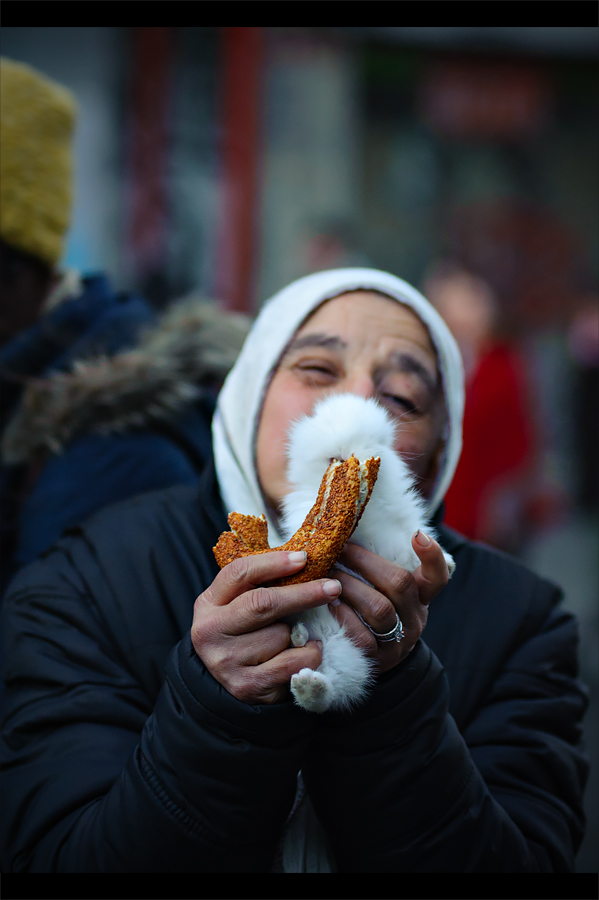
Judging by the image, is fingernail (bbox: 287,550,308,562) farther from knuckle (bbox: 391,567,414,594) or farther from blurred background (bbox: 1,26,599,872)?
blurred background (bbox: 1,26,599,872)

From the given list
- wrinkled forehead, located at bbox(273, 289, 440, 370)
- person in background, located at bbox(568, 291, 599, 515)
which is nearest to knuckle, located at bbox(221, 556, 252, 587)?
wrinkled forehead, located at bbox(273, 289, 440, 370)

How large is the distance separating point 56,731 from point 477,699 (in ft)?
2.21

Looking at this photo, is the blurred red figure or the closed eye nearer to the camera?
the closed eye

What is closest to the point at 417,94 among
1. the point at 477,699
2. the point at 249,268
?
the point at 249,268

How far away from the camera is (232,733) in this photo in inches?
39.6

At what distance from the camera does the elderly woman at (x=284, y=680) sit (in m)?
1.00

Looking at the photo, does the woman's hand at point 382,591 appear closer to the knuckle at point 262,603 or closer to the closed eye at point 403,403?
the knuckle at point 262,603

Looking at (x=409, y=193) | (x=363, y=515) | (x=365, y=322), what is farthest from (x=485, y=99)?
(x=363, y=515)

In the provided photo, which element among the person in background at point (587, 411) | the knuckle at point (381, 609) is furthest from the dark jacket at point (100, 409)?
the person in background at point (587, 411)

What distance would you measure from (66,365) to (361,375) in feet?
3.21

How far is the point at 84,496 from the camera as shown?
1726 mm

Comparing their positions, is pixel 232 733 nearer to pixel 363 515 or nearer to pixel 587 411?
pixel 363 515

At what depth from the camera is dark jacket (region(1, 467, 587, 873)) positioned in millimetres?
1039

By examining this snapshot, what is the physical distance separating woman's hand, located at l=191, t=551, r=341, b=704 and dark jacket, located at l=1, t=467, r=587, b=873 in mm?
32
